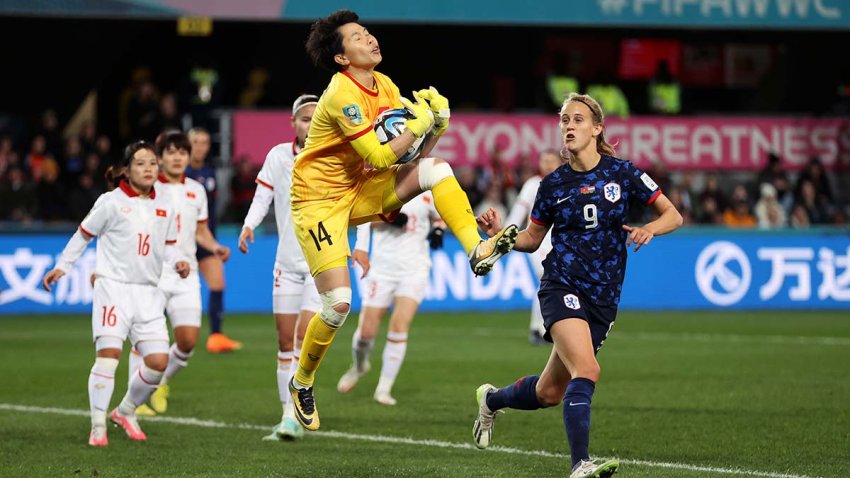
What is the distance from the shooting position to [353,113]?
7727 millimetres

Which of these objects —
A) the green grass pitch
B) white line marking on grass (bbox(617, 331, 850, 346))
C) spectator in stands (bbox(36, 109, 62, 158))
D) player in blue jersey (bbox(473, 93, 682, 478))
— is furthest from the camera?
spectator in stands (bbox(36, 109, 62, 158))

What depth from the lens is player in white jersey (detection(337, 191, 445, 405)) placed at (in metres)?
12.4

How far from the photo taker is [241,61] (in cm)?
2920

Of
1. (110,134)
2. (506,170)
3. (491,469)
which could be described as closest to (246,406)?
(491,469)

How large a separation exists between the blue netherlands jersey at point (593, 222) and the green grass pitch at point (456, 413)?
54.3 inches

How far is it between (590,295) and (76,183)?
54.6ft

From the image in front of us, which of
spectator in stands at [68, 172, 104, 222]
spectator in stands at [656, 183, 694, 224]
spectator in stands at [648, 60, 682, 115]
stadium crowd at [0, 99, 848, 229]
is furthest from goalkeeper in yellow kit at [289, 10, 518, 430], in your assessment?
spectator in stands at [648, 60, 682, 115]

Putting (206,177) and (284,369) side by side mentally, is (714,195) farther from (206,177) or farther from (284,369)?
(284,369)

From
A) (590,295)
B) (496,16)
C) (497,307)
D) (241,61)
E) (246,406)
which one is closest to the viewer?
(590,295)

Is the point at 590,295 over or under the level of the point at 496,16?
under

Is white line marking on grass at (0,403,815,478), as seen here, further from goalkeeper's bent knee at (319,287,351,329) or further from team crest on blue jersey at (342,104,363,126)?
team crest on blue jersey at (342,104,363,126)

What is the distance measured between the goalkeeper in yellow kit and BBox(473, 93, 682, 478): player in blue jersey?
0.45m

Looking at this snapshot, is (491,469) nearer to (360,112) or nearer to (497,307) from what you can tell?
(360,112)

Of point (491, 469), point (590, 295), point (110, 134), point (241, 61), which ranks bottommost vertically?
point (491, 469)
